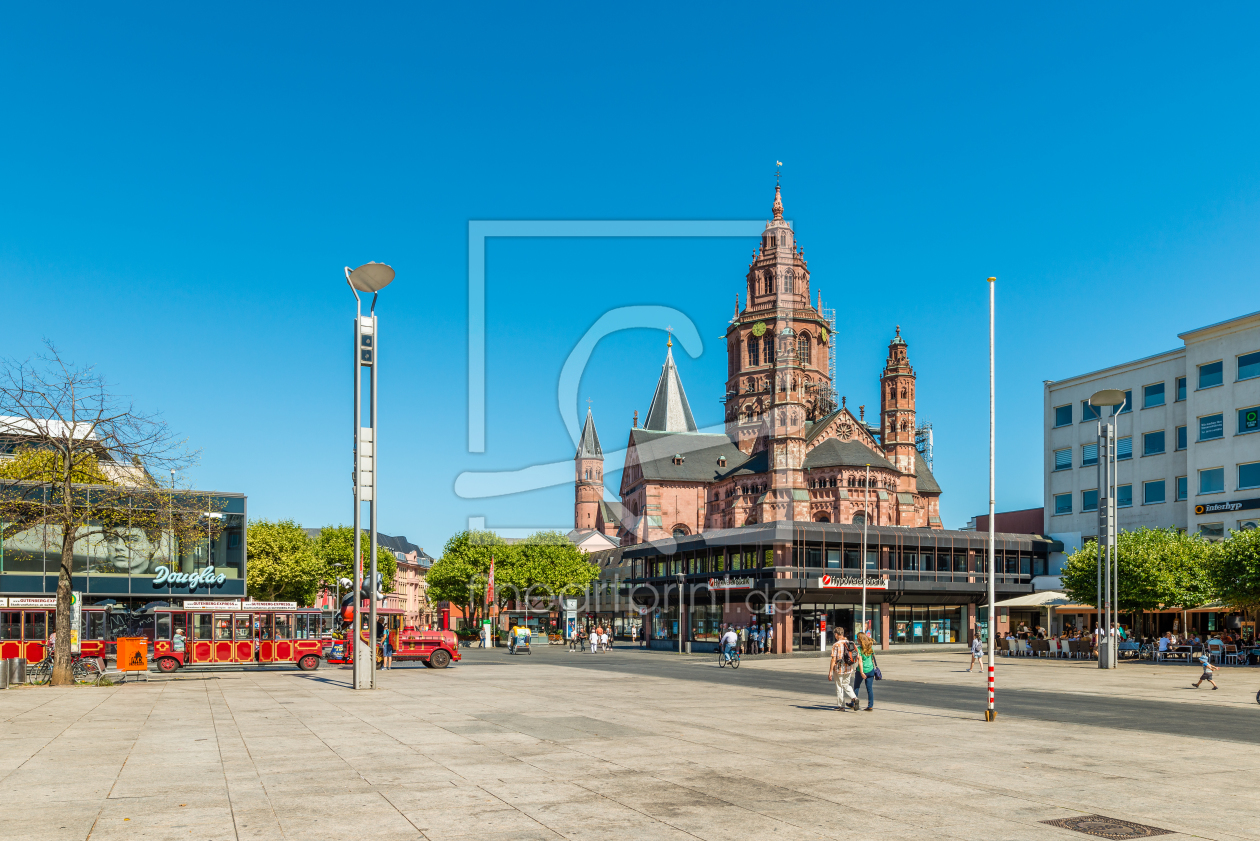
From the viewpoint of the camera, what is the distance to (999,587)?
242ft

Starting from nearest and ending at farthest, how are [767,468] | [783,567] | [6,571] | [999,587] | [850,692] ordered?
[850,692] < [6,571] < [783,567] < [999,587] < [767,468]

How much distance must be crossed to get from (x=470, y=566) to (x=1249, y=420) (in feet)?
197

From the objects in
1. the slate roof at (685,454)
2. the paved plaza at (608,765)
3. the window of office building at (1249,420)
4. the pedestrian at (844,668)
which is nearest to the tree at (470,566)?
the slate roof at (685,454)

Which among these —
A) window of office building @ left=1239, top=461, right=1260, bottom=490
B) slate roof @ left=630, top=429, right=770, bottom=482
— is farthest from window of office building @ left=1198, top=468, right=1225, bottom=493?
slate roof @ left=630, top=429, right=770, bottom=482

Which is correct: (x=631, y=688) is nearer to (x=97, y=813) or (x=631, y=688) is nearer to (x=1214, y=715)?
(x=1214, y=715)

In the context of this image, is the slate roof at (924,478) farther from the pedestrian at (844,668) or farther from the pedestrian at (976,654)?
the pedestrian at (844,668)

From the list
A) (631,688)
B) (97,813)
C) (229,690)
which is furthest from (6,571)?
(97,813)

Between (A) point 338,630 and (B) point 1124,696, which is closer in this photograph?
(B) point 1124,696

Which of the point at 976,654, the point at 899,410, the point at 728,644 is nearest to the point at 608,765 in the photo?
the point at 976,654

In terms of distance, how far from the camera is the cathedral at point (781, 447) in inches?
3861

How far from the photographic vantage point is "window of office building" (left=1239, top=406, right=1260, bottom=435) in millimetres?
61237

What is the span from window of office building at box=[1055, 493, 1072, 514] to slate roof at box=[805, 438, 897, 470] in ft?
64.3

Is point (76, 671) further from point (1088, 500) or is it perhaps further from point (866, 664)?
point (1088, 500)

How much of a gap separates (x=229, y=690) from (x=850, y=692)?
16.5 meters
